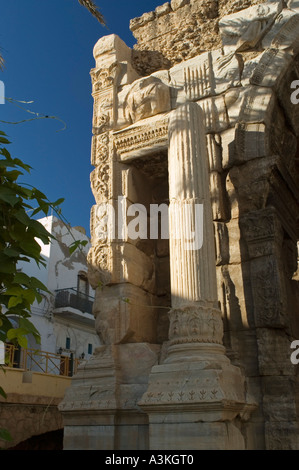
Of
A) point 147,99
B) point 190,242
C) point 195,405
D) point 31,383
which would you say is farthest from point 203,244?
point 31,383

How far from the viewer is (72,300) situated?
846 inches

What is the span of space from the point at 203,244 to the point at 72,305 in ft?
53.1

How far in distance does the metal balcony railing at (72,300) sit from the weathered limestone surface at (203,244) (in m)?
14.0

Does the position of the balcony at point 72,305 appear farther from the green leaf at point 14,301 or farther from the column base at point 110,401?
the green leaf at point 14,301

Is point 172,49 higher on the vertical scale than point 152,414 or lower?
higher

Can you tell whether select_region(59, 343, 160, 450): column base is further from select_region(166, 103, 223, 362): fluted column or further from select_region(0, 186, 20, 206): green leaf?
select_region(0, 186, 20, 206): green leaf

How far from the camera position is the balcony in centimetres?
2103

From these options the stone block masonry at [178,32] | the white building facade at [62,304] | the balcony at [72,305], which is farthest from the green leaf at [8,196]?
the balcony at [72,305]

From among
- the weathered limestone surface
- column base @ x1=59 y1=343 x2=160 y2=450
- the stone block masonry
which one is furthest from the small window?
column base @ x1=59 y1=343 x2=160 y2=450

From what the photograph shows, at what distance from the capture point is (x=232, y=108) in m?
7.15

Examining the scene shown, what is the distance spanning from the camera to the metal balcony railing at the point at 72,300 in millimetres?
21203
